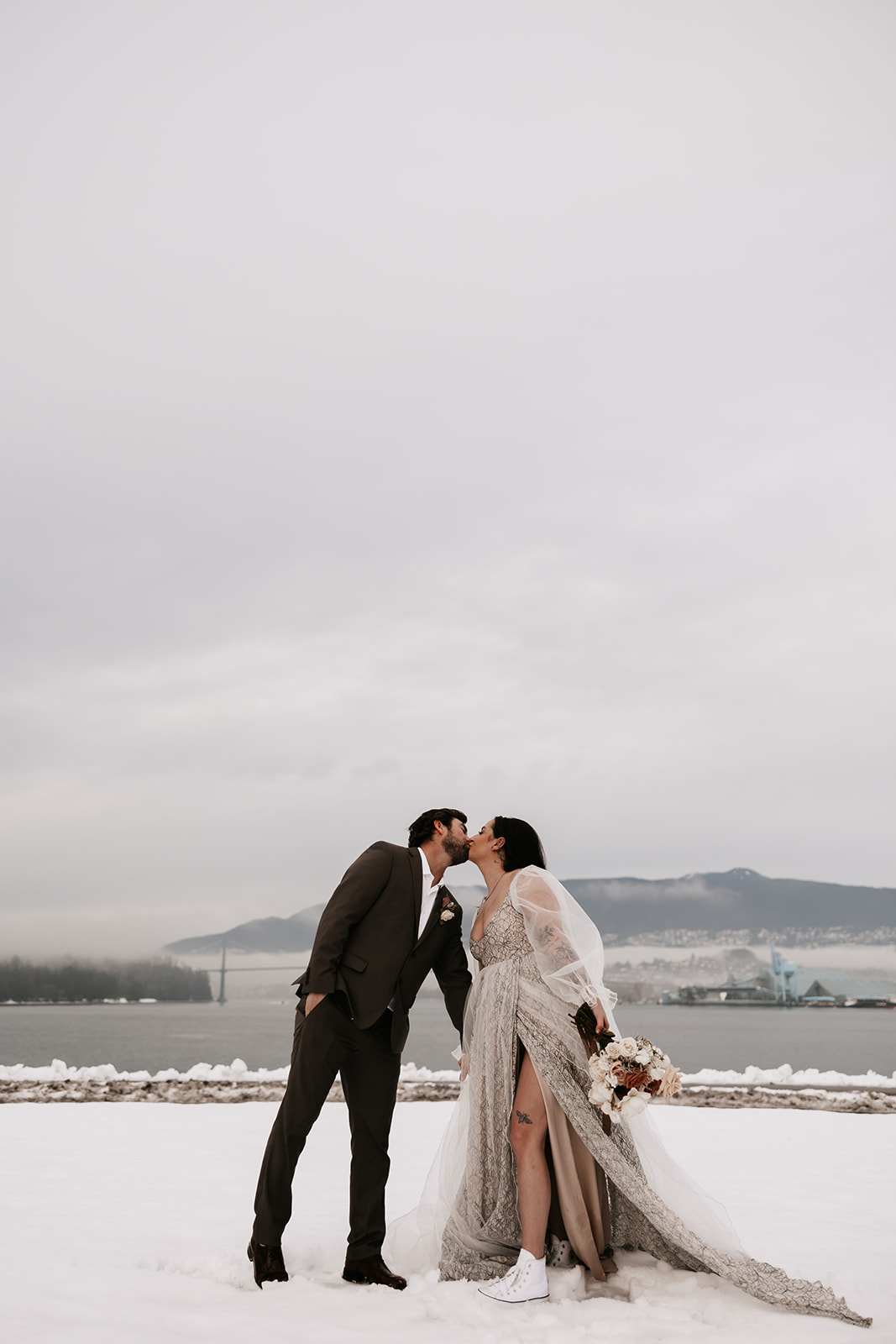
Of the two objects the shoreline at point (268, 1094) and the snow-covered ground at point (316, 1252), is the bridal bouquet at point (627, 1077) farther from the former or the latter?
the shoreline at point (268, 1094)

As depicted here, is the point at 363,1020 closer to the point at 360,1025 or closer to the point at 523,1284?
the point at 360,1025

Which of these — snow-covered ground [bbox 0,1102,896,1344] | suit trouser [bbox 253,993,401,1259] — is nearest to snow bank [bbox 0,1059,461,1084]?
snow-covered ground [bbox 0,1102,896,1344]

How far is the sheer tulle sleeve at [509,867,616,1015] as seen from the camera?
12.6 ft

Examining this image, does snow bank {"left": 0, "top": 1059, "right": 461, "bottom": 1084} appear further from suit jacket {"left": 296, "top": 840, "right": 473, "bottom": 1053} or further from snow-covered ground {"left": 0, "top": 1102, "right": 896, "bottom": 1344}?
suit jacket {"left": 296, "top": 840, "right": 473, "bottom": 1053}

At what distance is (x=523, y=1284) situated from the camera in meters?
3.41

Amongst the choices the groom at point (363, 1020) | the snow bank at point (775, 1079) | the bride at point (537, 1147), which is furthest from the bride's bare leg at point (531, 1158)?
the snow bank at point (775, 1079)

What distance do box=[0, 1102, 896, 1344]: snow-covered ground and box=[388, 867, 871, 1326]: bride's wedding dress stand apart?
0.15m

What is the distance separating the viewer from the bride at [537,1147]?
142 inches

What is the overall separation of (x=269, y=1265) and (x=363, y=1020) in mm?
918

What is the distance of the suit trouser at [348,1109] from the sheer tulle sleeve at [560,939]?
27.3 inches

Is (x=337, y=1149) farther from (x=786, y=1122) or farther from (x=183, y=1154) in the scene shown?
(x=786, y=1122)

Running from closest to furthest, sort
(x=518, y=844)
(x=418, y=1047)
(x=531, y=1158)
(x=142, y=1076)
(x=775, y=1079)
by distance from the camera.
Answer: (x=531, y=1158) → (x=518, y=844) → (x=142, y=1076) → (x=775, y=1079) → (x=418, y=1047)

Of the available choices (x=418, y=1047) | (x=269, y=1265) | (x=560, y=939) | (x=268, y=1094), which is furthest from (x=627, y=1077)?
(x=418, y=1047)

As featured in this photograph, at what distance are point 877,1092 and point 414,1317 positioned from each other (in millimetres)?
10679
